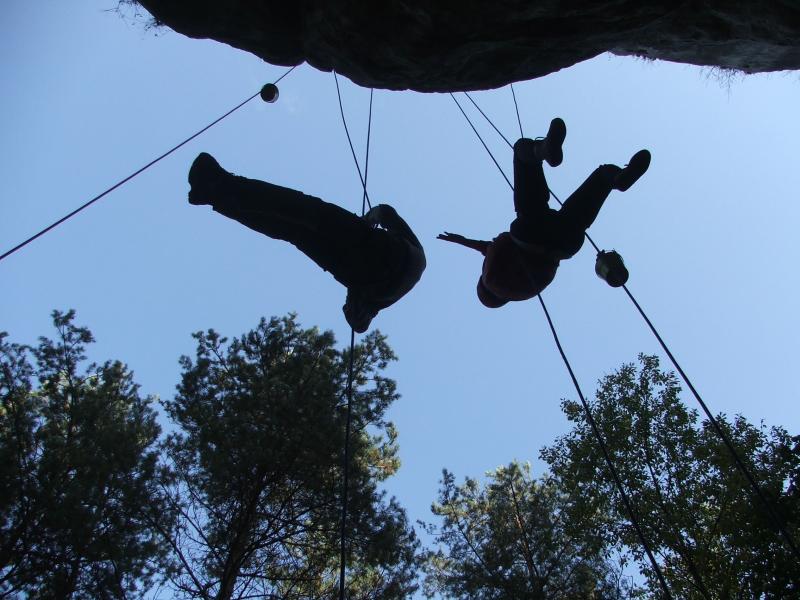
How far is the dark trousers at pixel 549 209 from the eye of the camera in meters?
4.09

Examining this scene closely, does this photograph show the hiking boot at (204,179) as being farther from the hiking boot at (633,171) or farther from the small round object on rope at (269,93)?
the hiking boot at (633,171)

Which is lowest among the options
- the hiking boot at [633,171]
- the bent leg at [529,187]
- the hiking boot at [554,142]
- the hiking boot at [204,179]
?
the hiking boot at [633,171]


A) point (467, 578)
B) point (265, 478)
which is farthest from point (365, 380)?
point (467, 578)

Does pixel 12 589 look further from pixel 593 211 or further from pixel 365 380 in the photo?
pixel 593 211

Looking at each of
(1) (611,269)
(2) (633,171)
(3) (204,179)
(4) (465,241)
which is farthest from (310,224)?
(2) (633,171)

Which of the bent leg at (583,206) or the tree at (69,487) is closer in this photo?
the bent leg at (583,206)

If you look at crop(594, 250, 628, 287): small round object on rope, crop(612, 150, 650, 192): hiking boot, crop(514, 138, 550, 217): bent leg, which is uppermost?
crop(514, 138, 550, 217): bent leg

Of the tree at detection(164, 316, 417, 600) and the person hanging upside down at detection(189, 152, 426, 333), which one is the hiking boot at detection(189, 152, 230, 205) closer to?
the person hanging upside down at detection(189, 152, 426, 333)

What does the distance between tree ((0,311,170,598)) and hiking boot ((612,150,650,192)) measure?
8.19m

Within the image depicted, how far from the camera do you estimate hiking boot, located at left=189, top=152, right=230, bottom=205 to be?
371cm

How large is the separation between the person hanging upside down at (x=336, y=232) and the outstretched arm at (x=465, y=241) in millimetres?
260

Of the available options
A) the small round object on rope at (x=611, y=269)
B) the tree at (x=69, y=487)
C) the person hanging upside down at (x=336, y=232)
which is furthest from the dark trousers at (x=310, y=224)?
the tree at (x=69, y=487)

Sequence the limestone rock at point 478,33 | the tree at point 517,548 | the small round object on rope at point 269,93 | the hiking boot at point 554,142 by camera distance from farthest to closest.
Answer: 1. the tree at point 517,548
2. the small round object on rope at point 269,93
3. the limestone rock at point 478,33
4. the hiking boot at point 554,142

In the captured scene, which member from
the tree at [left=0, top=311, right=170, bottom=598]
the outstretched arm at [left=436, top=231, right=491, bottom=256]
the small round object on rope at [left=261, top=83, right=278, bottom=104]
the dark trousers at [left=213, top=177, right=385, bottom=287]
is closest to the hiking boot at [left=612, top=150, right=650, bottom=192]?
the outstretched arm at [left=436, top=231, right=491, bottom=256]
